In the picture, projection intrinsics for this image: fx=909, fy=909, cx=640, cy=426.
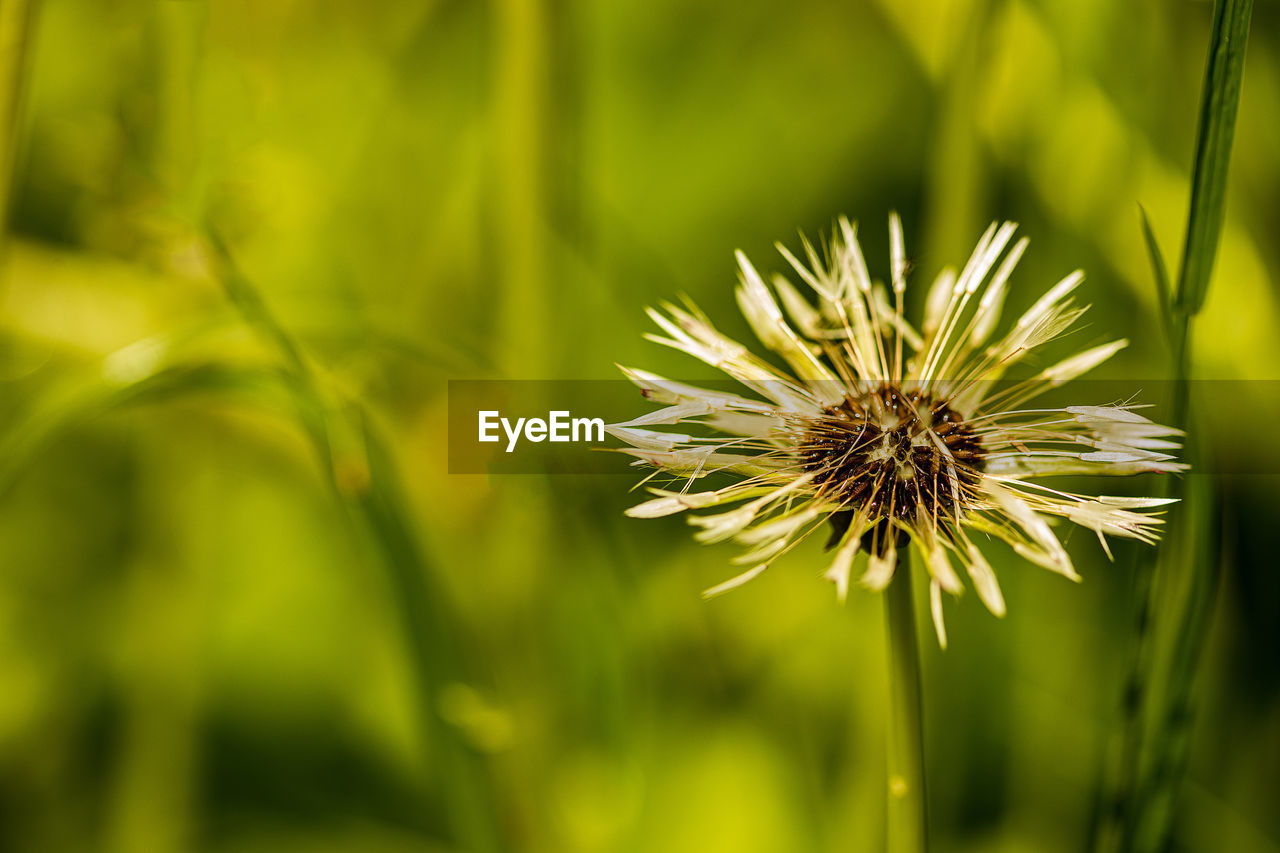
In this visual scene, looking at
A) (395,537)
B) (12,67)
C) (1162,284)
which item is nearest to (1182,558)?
(1162,284)

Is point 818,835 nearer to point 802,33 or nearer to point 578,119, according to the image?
point 578,119

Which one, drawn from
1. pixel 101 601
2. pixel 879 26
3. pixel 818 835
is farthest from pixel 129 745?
pixel 879 26

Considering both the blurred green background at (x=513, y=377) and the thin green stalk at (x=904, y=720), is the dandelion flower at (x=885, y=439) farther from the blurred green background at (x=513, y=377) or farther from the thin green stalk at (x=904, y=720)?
the blurred green background at (x=513, y=377)

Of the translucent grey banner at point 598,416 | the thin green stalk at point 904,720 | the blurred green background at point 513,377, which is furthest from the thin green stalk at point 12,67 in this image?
the thin green stalk at point 904,720

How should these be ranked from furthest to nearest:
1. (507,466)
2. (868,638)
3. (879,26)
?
(879,26) < (868,638) < (507,466)

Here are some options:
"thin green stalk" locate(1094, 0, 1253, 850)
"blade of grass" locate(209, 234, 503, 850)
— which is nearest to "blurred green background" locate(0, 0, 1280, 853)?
"blade of grass" locate(209, 234, 503, 850)
